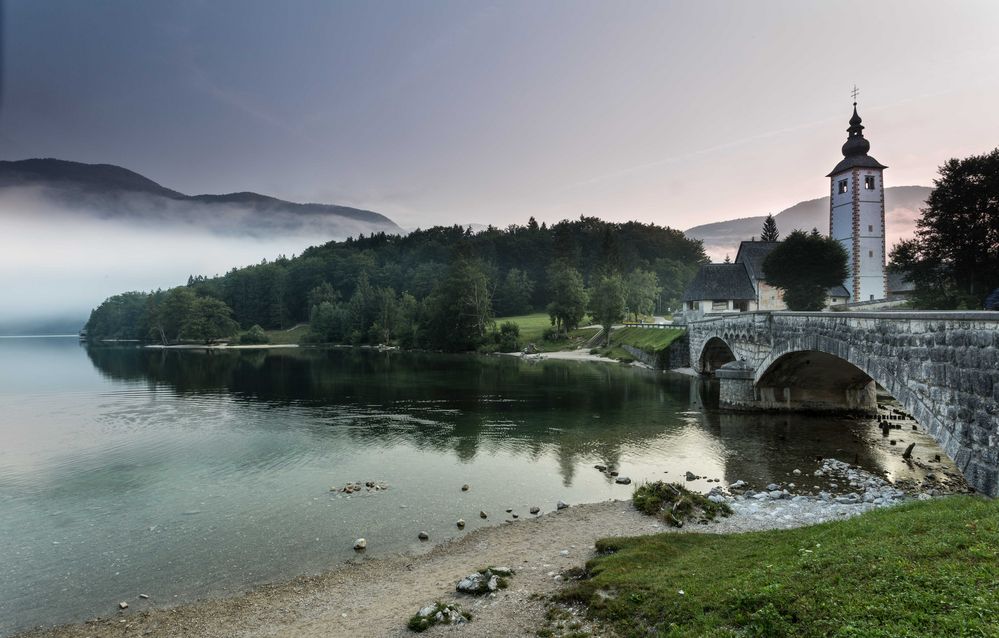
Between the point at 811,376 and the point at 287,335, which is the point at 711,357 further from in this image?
the point at 287,335

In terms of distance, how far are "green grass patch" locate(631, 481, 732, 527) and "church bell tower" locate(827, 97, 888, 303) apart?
70661mm

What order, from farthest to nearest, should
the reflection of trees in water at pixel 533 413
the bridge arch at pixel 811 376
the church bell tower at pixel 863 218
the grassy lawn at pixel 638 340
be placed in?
the grassy lawn at pixel 638 340 < the church bell tower at pixel 863 218 < the bridge arch at pixel 811 376 < the reflection of trees in water at pixel 533 413

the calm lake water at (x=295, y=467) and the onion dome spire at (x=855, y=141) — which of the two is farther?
the onion dome spire at (x=855, y=141)

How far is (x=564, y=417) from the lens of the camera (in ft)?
139

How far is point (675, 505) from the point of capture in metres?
20.4

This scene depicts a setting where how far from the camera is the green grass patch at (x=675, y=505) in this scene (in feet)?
64.3

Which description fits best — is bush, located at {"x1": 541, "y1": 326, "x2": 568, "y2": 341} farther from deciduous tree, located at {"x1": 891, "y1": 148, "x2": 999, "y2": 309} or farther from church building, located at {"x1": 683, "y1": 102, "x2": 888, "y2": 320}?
deciduous tree, located at {"x1": 891, "y1": 148, "x2": 999, "y2": 309}

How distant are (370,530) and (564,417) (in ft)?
79.4

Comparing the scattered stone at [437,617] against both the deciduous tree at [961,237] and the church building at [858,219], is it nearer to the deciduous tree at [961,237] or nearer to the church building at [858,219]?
the deciduous tree at [961,237]

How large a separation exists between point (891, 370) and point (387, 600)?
21956mm

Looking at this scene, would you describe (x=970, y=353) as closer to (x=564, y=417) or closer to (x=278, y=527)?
(x=278, y=527)

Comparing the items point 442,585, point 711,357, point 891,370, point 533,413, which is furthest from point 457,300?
point 442,585

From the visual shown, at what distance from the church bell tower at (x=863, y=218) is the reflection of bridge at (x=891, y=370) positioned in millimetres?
44821

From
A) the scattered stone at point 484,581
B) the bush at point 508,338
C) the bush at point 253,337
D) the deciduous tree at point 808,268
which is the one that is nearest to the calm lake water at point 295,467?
the scattered stone at point 484,581
